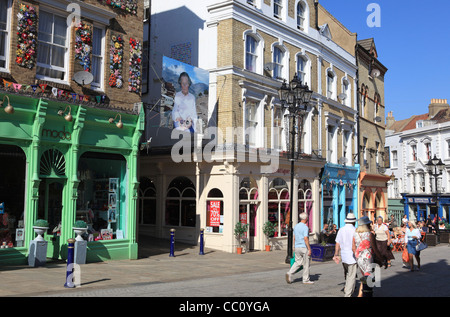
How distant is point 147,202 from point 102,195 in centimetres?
777

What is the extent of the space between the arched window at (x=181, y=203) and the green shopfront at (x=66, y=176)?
18.8ft

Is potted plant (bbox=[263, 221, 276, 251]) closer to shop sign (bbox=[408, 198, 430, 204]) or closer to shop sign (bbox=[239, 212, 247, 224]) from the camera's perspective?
shop sign (bbox=[239, 212, 247, 224])

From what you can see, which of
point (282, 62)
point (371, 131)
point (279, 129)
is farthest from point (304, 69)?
point (371, 131)

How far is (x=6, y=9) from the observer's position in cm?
1320

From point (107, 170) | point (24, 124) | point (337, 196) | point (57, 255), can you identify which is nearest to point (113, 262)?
point (57, 255)

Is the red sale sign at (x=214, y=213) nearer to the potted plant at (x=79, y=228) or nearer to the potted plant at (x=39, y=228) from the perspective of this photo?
the potted plant at (x=79, y=228)

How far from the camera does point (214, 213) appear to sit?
20.6 metres

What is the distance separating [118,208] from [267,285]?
22.0 feet

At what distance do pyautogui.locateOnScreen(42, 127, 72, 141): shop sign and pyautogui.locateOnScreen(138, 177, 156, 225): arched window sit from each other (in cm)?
925

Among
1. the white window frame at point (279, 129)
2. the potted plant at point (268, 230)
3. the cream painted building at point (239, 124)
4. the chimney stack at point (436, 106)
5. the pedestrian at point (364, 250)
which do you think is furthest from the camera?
the chimney stack at point (436, 106)

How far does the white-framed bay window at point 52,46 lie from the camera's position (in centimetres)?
1402

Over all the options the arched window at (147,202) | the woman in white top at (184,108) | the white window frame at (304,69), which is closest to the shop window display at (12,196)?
the woman in white top at (184,108)

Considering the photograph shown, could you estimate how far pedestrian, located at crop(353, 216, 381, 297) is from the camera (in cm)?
930
